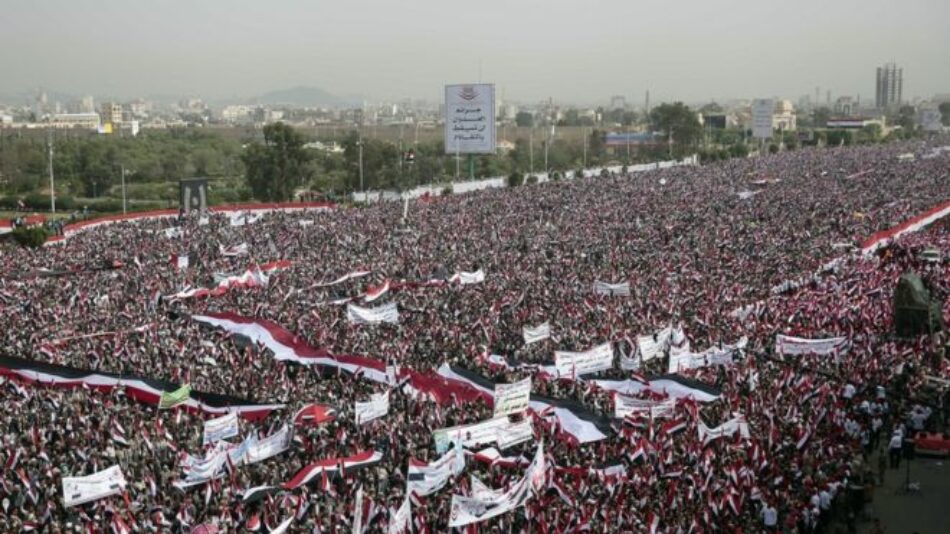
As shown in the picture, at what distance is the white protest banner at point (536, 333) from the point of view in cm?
2186

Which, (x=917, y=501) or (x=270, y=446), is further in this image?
(x=917, y=501)

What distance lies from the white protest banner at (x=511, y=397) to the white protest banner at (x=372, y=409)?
193 centimetres

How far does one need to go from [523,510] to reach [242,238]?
88.5 ft

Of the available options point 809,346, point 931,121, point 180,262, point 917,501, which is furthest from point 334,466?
point 931,121

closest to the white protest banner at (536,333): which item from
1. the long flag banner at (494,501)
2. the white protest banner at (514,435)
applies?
the white protest banner at (514,435)

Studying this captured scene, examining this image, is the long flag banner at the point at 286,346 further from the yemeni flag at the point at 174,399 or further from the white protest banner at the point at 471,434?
the white protest banner at the point at 471,434

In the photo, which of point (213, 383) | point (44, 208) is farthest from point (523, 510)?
point (44, 208)

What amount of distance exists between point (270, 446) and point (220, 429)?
0.88m

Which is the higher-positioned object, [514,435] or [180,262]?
[180,262]

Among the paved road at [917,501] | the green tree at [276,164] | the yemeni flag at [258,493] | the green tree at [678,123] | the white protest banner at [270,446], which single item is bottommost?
the paved road at [917,501]

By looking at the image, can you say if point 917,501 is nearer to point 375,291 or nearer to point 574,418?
point 574,418

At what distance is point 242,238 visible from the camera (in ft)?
124

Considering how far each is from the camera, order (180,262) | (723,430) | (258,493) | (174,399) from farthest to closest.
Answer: (180,262)
(174,399)
(723,430)
(258,493)

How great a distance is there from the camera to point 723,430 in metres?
15.1
